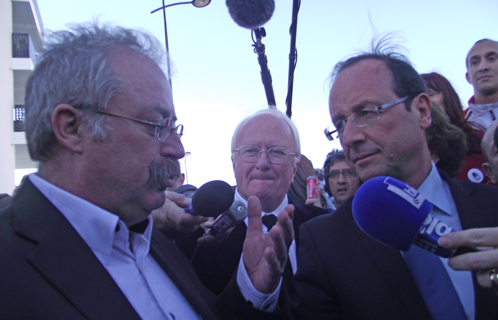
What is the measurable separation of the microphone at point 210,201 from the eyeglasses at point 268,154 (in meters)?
1.03

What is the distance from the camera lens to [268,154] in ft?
9.66

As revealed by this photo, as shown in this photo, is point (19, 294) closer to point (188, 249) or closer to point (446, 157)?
point (188, 249)

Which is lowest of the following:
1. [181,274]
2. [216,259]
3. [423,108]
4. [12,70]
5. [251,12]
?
[216,259]

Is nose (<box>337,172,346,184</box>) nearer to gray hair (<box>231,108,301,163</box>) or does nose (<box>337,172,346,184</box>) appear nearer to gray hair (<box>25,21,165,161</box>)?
gray hair (<box>231,108,301,163</box>)

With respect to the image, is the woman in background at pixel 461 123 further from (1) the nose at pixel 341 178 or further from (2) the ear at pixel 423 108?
(1) the nose at pixel 341 178

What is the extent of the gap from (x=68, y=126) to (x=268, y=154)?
5.75ft

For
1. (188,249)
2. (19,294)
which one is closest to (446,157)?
(188,249)

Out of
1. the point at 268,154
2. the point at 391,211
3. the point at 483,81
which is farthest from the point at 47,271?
the point at 483,81

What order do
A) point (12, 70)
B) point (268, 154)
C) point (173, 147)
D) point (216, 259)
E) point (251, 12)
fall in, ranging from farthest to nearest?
point (12, 70) < point (251, 12) < point (268, 154) < point (216, 259) < point (173, 147)

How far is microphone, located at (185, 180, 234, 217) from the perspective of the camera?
187 centimetres

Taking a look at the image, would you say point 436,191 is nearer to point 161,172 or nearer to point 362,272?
point 362,272

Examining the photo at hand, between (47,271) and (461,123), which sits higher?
(461,123)

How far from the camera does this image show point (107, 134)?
1.52 m

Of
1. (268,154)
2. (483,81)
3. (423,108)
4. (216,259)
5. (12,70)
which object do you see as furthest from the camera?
(12,70)
